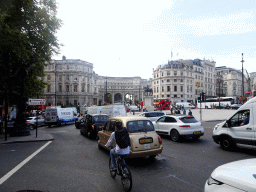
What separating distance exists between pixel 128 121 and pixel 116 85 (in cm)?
11330

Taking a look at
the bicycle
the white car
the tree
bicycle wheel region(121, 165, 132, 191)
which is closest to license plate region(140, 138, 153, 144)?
the bicycle

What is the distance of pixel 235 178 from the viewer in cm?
253

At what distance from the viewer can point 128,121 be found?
7.03 metres

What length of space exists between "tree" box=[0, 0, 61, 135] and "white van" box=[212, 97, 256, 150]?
489 inches

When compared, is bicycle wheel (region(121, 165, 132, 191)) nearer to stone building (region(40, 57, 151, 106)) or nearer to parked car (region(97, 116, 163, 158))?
parked car (region(97, 116, 163, 158))

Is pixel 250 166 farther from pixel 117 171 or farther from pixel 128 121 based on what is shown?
pixel 128 121

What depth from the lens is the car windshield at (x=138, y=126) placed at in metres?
6.82

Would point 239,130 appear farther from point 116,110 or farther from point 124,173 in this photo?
point 116,110

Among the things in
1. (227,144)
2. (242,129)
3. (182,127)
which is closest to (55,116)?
(182,127)

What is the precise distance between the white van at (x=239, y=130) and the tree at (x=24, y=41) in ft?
40.7

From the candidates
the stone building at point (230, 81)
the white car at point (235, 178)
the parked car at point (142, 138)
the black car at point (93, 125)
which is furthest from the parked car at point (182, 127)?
the stone building at point (230, 81)

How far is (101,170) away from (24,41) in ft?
32.5

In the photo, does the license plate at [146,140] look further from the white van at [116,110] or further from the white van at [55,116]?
the white van at [55,116]

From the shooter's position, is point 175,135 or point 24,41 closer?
point 175,135
